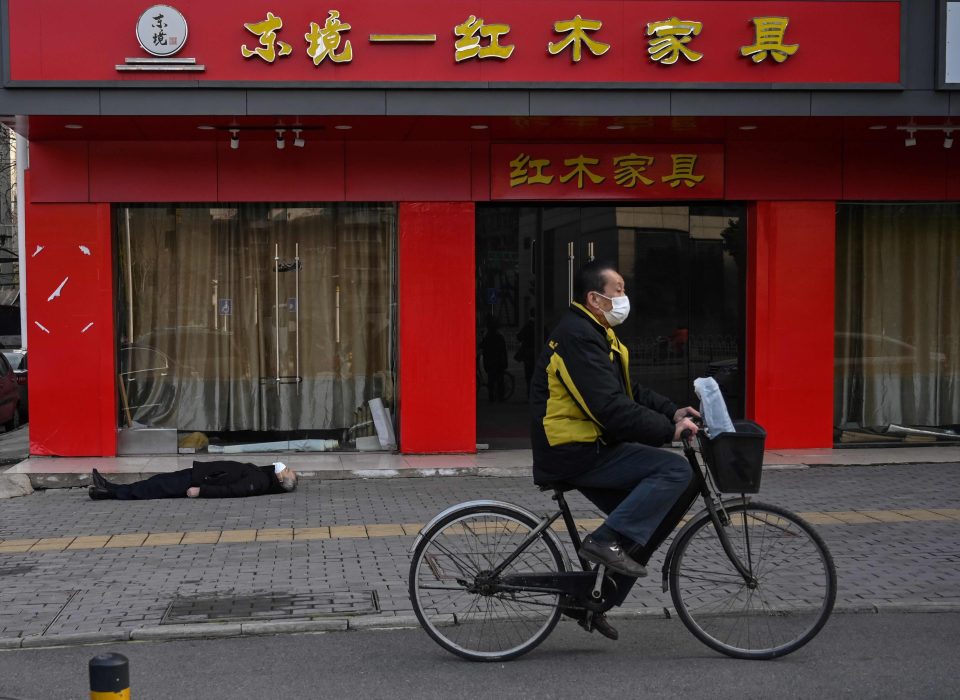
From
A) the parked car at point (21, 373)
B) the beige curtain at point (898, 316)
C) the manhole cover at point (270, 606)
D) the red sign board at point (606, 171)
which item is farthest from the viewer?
the parked car at point (21, 373)

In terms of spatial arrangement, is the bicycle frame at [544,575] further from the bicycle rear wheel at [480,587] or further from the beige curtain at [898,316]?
the beige curtain at [898,316]

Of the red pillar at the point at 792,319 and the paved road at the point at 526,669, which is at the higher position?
the red pillar at the point at 792,319

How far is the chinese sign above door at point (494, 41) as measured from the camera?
11.3 metres

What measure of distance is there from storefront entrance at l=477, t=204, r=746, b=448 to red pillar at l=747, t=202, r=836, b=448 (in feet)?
1.22

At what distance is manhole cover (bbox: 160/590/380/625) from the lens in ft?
19.9

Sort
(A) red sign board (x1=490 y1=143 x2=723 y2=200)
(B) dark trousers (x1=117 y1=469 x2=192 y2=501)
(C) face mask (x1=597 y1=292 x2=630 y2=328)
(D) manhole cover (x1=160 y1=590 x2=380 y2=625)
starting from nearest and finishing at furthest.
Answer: (C) face mask (x1=597 y1=292 x2=630 y2=328) → (D) manhole cover (x1=160 y1=590 x2=380 y2=625) → (B) dark trousers (x1=117 y1=469 x2=192 y2=501) → (A) red sign board (x1=490 y1=143 x2=723 y2=200)

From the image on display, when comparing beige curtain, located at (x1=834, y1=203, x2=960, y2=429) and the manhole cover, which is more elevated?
beige curtain, located at (x1=834, y1=203, x2=960, y2=429)

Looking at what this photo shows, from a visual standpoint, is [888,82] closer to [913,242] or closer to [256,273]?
[913,242]

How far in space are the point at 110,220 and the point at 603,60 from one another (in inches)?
237

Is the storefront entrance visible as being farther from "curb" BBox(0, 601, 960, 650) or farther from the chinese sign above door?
"curb" BBox(0, 601, 960, 650)

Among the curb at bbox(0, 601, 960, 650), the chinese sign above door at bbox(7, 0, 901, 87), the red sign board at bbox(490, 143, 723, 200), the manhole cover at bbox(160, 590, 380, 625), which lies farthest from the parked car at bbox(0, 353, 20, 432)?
the curb at bbox(0, 601, 960, 650)

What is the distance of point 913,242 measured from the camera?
45.0ft

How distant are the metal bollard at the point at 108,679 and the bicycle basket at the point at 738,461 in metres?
2.84

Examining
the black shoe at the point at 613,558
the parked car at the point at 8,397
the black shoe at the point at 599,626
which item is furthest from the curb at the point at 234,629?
the parked car at the point at 8,397
